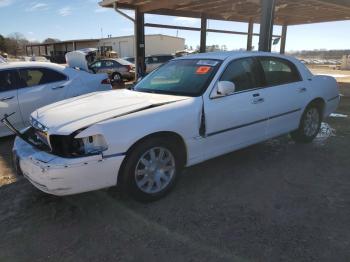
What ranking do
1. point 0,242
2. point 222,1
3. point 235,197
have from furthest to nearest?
point 222,1
point 235,197
point 0,242

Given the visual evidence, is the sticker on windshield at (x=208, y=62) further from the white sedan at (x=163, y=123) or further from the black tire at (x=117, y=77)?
the black tire at (x=117, y=77)

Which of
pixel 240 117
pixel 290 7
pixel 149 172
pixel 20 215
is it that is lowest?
pixel 20 215

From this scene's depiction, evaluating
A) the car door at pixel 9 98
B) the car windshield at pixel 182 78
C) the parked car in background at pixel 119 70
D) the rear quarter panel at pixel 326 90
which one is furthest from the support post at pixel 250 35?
the car door at pixel 9 98

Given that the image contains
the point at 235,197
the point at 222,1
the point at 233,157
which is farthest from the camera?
the point at 222,1

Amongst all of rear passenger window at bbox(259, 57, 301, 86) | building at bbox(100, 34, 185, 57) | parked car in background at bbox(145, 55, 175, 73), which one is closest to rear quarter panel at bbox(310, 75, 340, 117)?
rear passenger window at bbox(259, 57, 301, 86)

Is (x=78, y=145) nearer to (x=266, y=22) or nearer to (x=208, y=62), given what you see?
(x=208, y=62)

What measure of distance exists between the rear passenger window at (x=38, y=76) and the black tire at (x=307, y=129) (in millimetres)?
4371

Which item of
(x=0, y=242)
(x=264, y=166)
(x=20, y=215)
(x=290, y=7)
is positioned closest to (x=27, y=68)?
(x=20, y=215)

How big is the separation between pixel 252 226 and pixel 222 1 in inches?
416

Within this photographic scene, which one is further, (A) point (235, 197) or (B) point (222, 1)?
(B) point (222, 1)

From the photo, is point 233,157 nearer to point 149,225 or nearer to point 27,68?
point 149,225

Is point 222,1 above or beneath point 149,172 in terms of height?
above

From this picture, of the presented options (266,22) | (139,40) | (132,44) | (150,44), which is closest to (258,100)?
(266,22)

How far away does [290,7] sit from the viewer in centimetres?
1320
